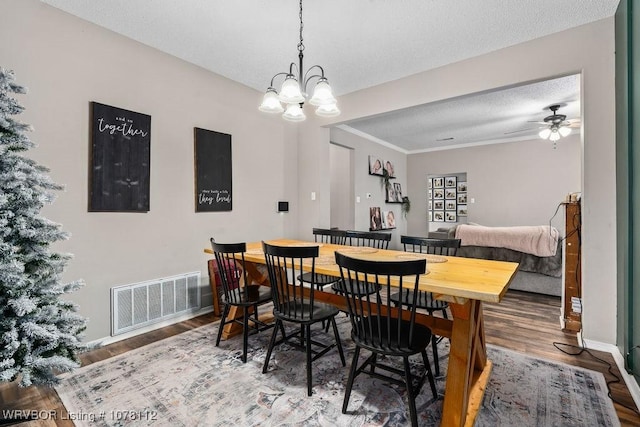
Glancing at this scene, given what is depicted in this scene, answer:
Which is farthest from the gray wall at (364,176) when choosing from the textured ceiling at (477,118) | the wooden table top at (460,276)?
the wooden table top at (460,276)

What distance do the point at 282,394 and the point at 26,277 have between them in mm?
1540

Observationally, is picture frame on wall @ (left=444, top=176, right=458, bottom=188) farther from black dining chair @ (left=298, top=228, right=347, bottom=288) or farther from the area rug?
the area rug

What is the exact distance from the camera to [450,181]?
7656mm

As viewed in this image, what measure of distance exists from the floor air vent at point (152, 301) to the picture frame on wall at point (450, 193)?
643 centimetres

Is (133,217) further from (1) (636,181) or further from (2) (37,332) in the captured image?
(1) (636,181)

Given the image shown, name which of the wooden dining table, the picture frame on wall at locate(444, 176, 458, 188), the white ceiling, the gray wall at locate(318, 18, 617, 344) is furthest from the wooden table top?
the picture frame on wall at locate(444, 176, 458, 188)

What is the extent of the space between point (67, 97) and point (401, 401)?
3187 mm

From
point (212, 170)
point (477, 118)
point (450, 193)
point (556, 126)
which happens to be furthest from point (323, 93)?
point (450, 193)

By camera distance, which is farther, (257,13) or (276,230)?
(276,230)

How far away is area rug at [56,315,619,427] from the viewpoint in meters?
1.63

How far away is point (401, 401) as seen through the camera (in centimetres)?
178

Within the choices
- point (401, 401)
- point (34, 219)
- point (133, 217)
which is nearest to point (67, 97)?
point (133, 217)

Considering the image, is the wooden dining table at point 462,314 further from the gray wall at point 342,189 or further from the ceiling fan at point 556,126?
the ceiling fan at point 556,126

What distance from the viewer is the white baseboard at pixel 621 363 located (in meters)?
1.80
